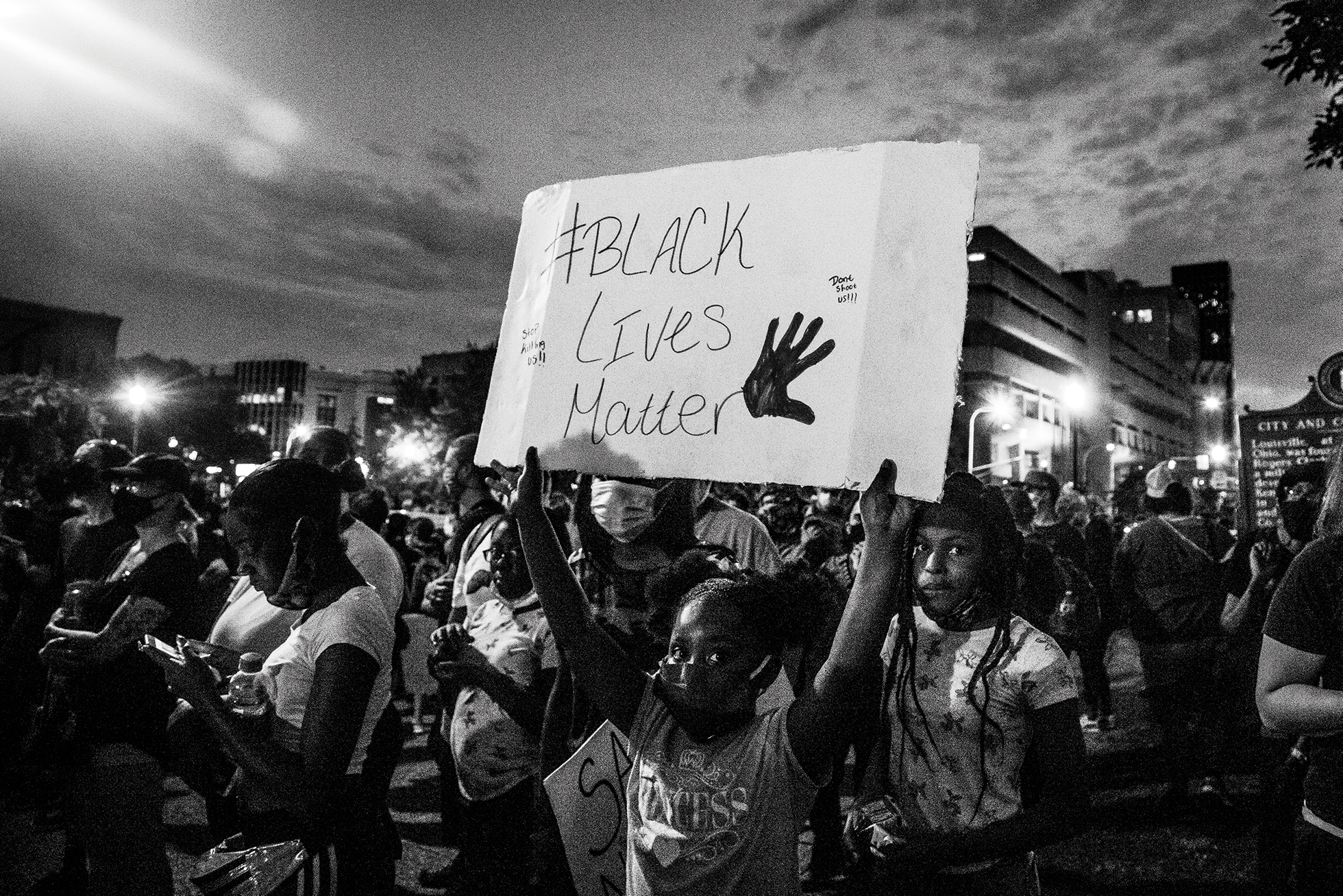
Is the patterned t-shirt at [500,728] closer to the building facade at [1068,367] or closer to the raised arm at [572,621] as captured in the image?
the raised arm at [572,621]

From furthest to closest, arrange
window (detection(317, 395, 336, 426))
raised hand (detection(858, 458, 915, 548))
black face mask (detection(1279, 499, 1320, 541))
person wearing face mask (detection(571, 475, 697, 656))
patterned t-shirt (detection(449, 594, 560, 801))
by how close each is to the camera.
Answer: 1. window (detection(317, 395, 336, 426))
2. black face mask (detection(1279, 499, 1320, 541))
3. patterned t-shirt (detection(449, 594, 560, 801))
4. person wearing face mask (detection(571, 475, 697, 656))
5. raised hand (detection(858, 458, 915, 548))

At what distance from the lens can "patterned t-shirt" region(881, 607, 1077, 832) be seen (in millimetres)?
2178

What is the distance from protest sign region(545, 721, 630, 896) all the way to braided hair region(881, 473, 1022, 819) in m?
0.78

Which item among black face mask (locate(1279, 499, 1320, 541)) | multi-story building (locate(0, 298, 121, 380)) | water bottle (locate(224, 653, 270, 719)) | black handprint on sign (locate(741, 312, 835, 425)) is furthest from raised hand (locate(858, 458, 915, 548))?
multi-story building (locate(0, 298, 121, 380))

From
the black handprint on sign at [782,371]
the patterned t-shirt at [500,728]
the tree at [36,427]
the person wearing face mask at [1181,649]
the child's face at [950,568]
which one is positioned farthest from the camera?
the tree at [36,427]

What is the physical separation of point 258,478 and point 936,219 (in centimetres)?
189

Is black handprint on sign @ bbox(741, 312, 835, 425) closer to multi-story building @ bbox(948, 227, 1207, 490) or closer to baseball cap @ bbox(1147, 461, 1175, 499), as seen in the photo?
baseball cap @ bbox(1147, 461, 1175, 499)

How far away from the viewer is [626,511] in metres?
3.16

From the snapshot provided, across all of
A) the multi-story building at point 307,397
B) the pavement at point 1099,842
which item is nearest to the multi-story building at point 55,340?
the multi-story building at point 307,397

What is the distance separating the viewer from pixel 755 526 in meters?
3.69

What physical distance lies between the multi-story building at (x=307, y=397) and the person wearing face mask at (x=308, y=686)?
302 ft

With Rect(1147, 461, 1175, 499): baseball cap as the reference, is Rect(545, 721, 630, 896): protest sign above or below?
below

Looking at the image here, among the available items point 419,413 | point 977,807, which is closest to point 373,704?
point 977,807

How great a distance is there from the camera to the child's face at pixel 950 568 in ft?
7.47
